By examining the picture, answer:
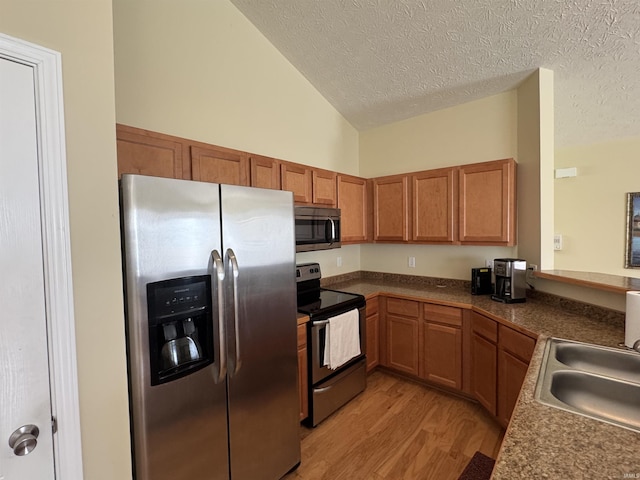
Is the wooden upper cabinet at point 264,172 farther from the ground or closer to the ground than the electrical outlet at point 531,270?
farther from the ground

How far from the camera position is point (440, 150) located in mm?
3088

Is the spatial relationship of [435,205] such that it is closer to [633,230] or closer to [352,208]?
[352,208]

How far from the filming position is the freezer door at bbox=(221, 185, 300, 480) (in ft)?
4.85

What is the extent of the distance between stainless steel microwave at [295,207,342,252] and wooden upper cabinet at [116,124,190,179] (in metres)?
0.88

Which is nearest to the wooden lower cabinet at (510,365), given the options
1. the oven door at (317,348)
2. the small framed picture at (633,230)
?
the oven door at (317,348)

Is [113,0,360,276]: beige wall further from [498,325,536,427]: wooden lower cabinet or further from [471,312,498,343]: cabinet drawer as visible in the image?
[498,325,536,427]: wooden lower cabinet

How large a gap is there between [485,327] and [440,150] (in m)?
1.84

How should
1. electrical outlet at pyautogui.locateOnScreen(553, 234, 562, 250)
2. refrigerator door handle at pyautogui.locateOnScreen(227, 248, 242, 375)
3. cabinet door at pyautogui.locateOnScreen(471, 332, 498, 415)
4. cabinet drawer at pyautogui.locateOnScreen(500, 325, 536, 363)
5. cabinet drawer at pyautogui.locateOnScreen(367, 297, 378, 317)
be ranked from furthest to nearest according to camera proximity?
electrical outlet at pyautogui.locateOnScreen(553, 234, 562, 250) < cabinet drawer at pyautogui.locateOnScreen(367, 297, 378, 317) < cabinet door at pyautogui.locateOnScreen(471, 332, 498, 415) < cabinet drawer at pyautogui.locateOnScreen(500, 325, 536, 363) < refrigerator door handle at pyautogui.locateOnScreen(227, 248, 242, 375)

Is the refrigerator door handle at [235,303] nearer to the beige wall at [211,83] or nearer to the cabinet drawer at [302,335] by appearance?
the cabinet drawer at [302,335]

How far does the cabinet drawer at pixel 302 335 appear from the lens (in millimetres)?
2076

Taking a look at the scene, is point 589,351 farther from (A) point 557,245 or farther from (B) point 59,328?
(A) point 557,245

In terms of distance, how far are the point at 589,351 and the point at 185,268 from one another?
6.48 feet

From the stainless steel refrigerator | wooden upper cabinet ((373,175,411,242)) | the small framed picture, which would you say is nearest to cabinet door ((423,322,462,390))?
wooden upper cabinet ((373,175,411,242))

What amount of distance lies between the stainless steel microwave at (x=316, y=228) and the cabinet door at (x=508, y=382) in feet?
5.07
